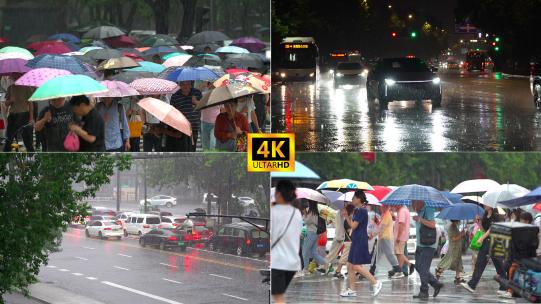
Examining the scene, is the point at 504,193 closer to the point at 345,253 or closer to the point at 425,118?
the point at 425,118

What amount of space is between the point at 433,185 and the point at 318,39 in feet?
5.71

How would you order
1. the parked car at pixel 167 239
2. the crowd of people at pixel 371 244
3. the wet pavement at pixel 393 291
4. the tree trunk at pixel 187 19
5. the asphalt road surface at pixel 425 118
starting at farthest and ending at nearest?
the parked car at pixel 167 239
the wet pavement at pixel 393 291
the crowd of people at pixel 371 244
the tree trunk at pixel 187 19
the asphalt road surface at pixel 425 118

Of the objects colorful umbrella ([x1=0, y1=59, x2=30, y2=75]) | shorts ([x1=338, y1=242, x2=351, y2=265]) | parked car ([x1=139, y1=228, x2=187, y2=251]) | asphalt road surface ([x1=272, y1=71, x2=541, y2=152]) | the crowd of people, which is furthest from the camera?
parked car ([x1=139, y1=228, x2=187, y2=251])

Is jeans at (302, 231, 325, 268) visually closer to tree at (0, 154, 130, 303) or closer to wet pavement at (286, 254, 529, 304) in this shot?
wet pavement at (286, 254, 529, 304)

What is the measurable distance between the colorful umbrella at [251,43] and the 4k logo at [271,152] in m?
0.75

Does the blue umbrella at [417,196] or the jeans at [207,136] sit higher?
the jeans at [207,136]

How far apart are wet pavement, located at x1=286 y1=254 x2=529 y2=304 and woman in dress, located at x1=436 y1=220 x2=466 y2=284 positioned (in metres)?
0.05

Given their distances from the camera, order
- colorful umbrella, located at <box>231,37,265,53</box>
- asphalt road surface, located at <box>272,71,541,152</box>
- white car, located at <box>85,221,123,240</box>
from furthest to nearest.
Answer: white car, located at <box>85,221,123,240</box> → colorful umbrella, located at <box>231,37,265,53</box> → asphalt road surface, located at <box>272,71,541,152</box>

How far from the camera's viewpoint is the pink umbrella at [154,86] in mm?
10945

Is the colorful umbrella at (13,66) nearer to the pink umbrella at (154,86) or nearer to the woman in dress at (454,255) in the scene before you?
the pink umbrella at (154,86)

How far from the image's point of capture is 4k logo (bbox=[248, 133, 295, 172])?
10.7m

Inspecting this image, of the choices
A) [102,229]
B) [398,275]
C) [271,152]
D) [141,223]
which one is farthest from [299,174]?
[102,229]

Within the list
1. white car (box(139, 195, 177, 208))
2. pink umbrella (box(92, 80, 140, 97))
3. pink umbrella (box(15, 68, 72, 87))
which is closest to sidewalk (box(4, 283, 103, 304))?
white car (box(139, 195, 177, 208))

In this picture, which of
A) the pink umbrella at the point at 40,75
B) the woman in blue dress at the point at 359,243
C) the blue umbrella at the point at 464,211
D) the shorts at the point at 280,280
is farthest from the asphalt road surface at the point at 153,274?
the blue umbrella at the point at 464,211
